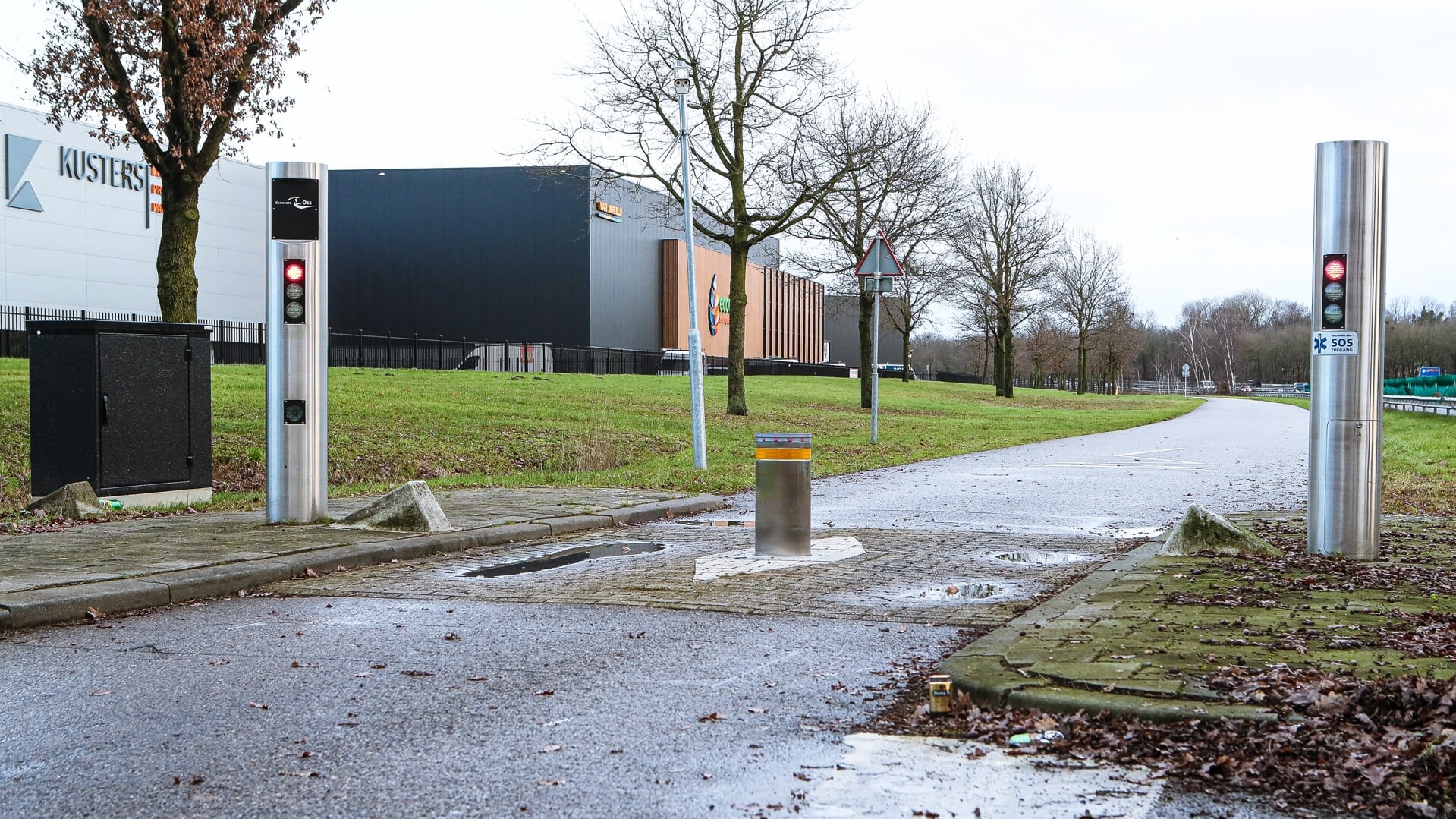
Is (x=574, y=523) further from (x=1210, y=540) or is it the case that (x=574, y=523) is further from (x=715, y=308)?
(x=715, y=308)

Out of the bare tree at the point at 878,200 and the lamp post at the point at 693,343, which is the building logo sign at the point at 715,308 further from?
the lamp post at the point at 693,343

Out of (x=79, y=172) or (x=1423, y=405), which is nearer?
(x=79, y=172)

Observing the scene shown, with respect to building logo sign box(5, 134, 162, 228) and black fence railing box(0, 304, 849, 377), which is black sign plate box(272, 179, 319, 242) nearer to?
building logo sign box(5, 134, 162, 228)

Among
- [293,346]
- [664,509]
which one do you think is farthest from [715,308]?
[293,346]

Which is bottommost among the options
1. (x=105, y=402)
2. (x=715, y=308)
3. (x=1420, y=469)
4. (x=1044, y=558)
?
(x=1420, y=469)

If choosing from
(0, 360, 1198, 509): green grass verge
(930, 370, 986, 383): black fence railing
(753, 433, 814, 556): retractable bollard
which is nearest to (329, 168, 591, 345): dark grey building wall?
(0, 360, 1198, 509): green grass verge

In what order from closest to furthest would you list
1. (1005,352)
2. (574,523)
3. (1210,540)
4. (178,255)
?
(1210,540)
(574,523)
(178,255)
(1005,352)

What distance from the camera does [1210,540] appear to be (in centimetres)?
886

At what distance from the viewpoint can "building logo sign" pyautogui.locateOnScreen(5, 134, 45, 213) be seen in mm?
40031

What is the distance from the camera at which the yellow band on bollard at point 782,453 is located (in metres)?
9.70

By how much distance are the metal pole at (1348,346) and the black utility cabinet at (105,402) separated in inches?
382

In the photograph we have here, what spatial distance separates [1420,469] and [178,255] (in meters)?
18.1

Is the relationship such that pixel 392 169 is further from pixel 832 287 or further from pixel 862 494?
pixel 862 494

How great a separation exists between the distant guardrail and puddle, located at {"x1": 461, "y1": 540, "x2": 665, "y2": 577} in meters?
38.5
